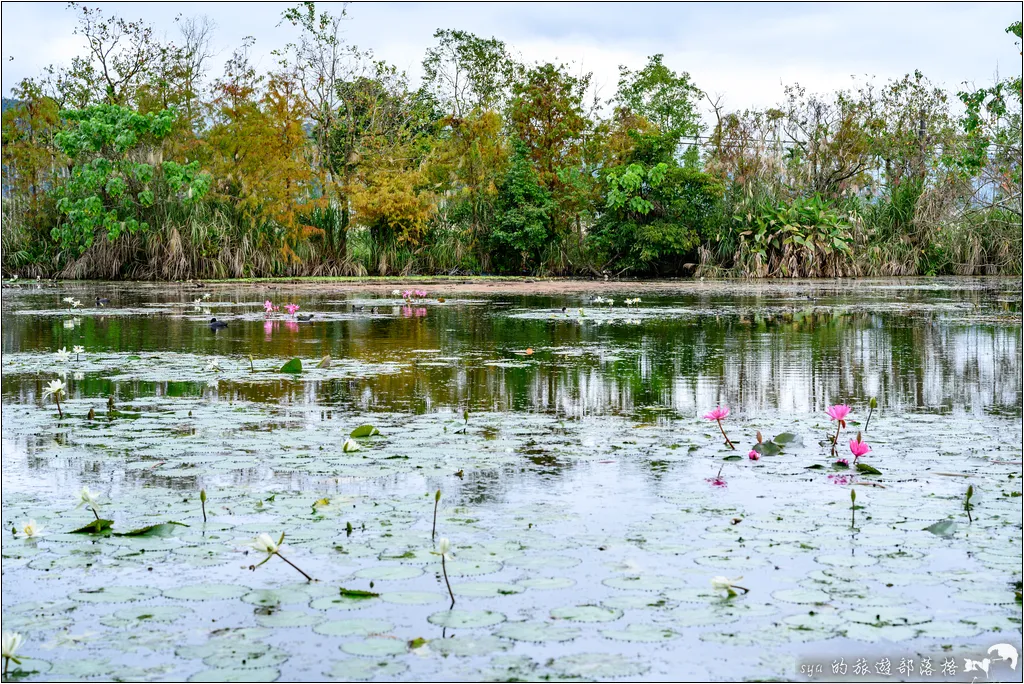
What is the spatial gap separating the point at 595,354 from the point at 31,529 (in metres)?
4.71

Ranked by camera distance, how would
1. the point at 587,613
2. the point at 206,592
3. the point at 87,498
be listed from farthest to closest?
the point at 87,498
the point at 206,592
the point at 587,613

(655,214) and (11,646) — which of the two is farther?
(655,214)

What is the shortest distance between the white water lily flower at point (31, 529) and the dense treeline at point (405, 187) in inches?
700

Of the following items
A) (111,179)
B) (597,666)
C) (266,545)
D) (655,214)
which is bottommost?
(597,666)

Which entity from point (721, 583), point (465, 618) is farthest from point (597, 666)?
point (721, 583)

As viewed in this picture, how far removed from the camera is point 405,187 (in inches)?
873

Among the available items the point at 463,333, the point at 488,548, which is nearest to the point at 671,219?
the point at 463,333

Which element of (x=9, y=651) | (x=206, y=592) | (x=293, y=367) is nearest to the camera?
(x=9, y=651)

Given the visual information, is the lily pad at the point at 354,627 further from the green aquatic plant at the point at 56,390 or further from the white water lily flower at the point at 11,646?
the green aquatic plant at the point at 56,390

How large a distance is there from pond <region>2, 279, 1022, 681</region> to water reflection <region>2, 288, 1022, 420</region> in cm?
5

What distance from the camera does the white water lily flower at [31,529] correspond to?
2779 millimetres

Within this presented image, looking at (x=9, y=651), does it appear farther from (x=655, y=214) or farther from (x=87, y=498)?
(x=655, y=214)

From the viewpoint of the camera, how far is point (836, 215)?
2269 cm

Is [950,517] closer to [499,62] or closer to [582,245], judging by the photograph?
[582,245]
